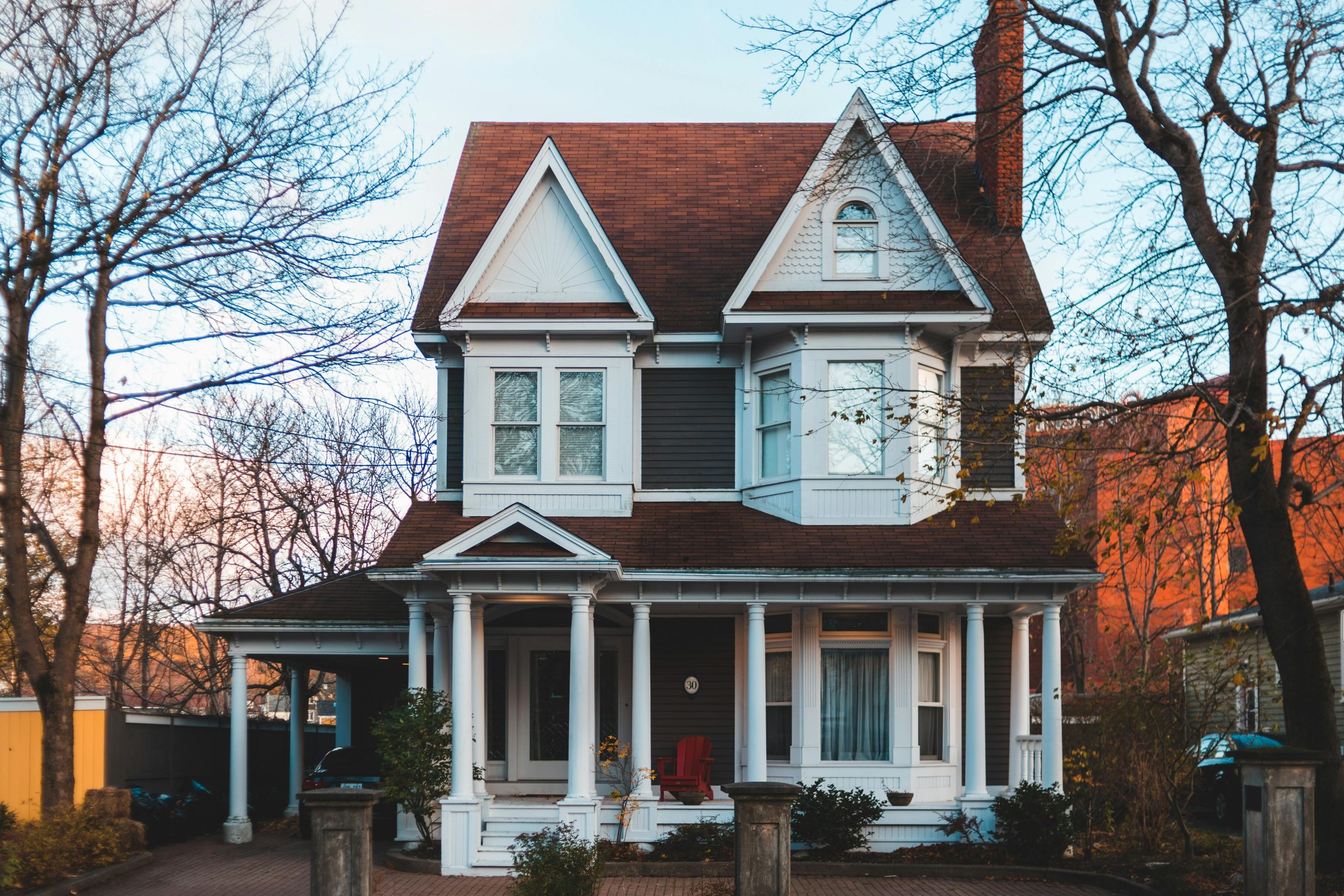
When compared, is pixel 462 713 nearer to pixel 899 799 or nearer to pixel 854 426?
pixel 899 799

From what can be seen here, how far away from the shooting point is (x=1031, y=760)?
1723 centimetres

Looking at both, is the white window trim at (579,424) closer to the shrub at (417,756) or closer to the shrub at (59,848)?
the shrub at (417,756)

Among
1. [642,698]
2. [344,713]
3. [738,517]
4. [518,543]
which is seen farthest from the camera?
A: [344,713]

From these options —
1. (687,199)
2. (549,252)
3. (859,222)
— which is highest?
(687,199)

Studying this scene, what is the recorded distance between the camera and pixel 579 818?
619 inches

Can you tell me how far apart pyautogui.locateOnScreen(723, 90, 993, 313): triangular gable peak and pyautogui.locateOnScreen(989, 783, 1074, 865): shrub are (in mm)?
6608

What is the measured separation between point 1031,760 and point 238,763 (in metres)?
11.7

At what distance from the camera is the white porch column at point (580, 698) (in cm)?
1598

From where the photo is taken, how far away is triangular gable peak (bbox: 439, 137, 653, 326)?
722 inches

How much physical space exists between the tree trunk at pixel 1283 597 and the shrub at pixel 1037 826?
141 inches

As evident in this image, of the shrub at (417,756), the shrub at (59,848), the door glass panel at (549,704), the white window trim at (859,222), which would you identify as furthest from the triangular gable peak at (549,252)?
the shrub at (59,848)

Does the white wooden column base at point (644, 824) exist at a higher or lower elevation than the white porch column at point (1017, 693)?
lower

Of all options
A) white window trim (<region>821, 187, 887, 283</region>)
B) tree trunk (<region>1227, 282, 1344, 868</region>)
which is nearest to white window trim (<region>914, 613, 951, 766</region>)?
white window trim (<region>821, 187, 887, 283</region>)

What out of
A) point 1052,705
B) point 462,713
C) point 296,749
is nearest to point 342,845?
point 462,713
